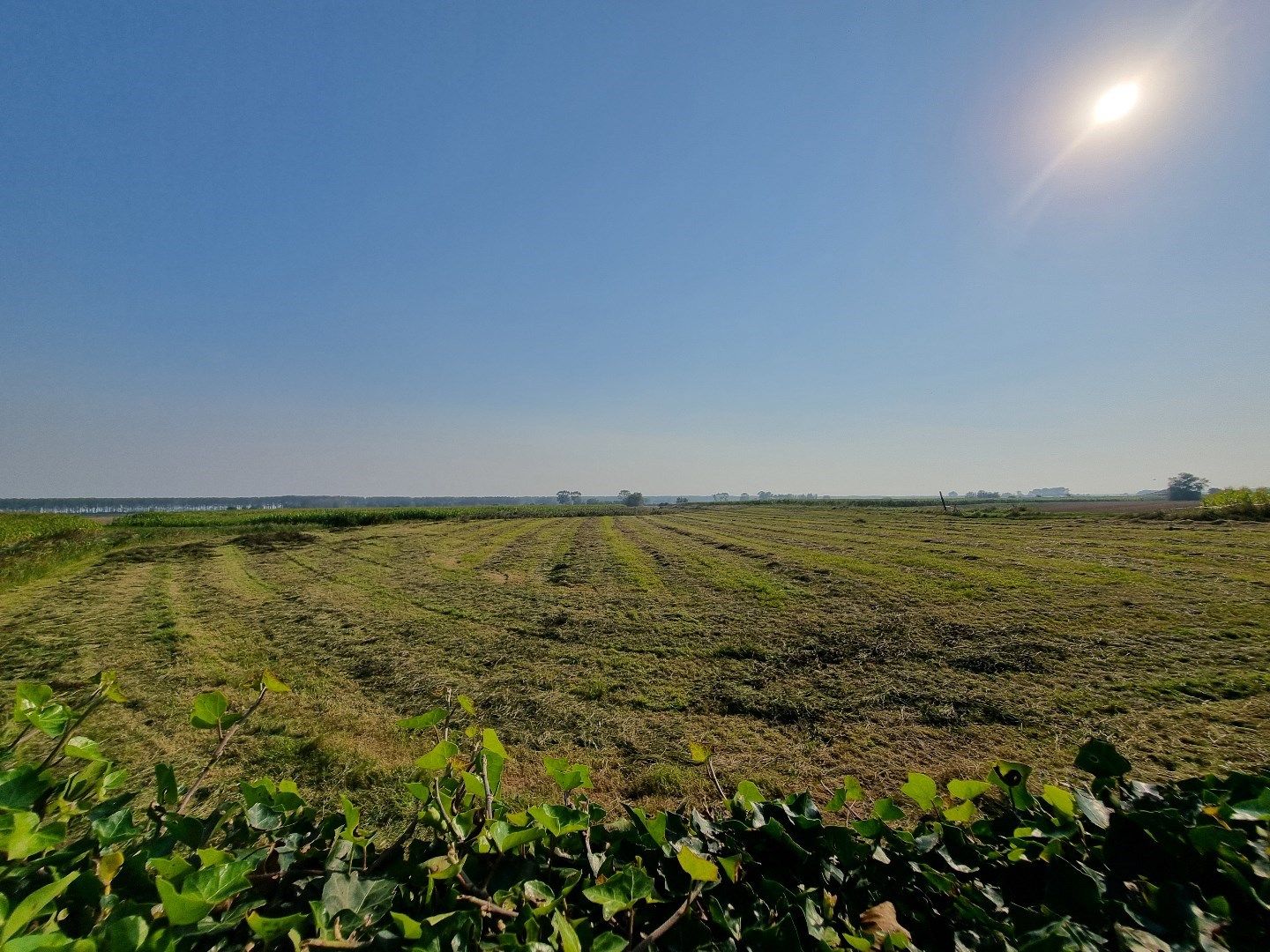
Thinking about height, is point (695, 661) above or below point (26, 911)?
below

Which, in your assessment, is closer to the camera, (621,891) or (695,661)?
(621,891)

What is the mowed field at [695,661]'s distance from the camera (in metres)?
4.89

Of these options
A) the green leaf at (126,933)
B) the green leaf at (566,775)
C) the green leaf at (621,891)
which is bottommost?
the green leaf at (621,891)

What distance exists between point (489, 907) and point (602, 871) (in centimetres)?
32

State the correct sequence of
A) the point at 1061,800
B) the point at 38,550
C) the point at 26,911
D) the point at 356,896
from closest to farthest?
the point at 26,911, the point at 356,896, the point at 1061,800, the point at 38,550

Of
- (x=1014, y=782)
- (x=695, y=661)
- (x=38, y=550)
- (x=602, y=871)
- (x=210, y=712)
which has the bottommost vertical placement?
(x=695, y=661)

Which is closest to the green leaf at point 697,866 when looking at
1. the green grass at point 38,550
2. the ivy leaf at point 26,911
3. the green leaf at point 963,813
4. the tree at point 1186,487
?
the green leaf at point 963,813

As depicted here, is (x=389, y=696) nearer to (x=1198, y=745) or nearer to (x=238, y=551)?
(x=1198, y=745)

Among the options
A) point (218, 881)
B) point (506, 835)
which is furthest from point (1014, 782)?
point (218, 881)

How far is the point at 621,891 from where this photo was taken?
1.00 m

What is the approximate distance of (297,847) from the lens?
45.1 inches

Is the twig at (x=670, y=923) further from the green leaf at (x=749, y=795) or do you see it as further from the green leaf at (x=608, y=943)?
the green leaf at (x=749, y=795)

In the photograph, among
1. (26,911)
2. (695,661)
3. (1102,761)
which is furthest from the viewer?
(695,661)

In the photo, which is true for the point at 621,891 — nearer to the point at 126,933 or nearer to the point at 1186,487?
the point at 126,933
